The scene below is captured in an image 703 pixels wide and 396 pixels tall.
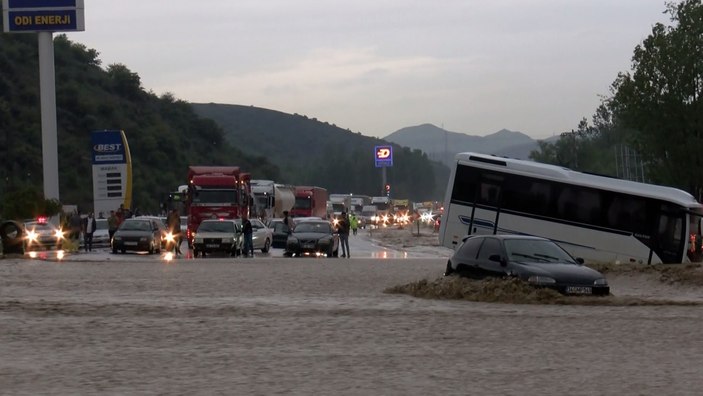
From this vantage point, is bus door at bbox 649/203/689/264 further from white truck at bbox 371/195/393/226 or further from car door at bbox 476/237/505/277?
white truck at bbox 371/195/393/226

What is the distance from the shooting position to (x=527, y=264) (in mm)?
23125

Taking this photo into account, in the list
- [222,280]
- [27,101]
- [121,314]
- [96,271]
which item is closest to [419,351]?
[121,314]

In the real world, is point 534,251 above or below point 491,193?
below

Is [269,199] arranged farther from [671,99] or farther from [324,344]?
[324,344]

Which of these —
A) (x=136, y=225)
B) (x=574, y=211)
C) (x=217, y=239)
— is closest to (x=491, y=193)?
(x=574, y=211)

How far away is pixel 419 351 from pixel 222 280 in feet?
52.7

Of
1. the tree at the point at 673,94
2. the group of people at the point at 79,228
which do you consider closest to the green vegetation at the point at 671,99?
the tree at the point at 673,94

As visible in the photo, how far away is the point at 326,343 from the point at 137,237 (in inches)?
1345

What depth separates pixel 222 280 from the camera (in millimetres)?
30328

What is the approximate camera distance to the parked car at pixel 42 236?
171 ft

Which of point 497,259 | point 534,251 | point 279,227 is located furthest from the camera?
point 279,227

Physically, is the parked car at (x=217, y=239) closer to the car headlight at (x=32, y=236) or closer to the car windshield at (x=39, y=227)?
the car headlight at (x=32, y=236)

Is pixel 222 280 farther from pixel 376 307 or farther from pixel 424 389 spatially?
pixel 424 389

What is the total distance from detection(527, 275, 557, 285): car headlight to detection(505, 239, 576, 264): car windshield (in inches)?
29.4
